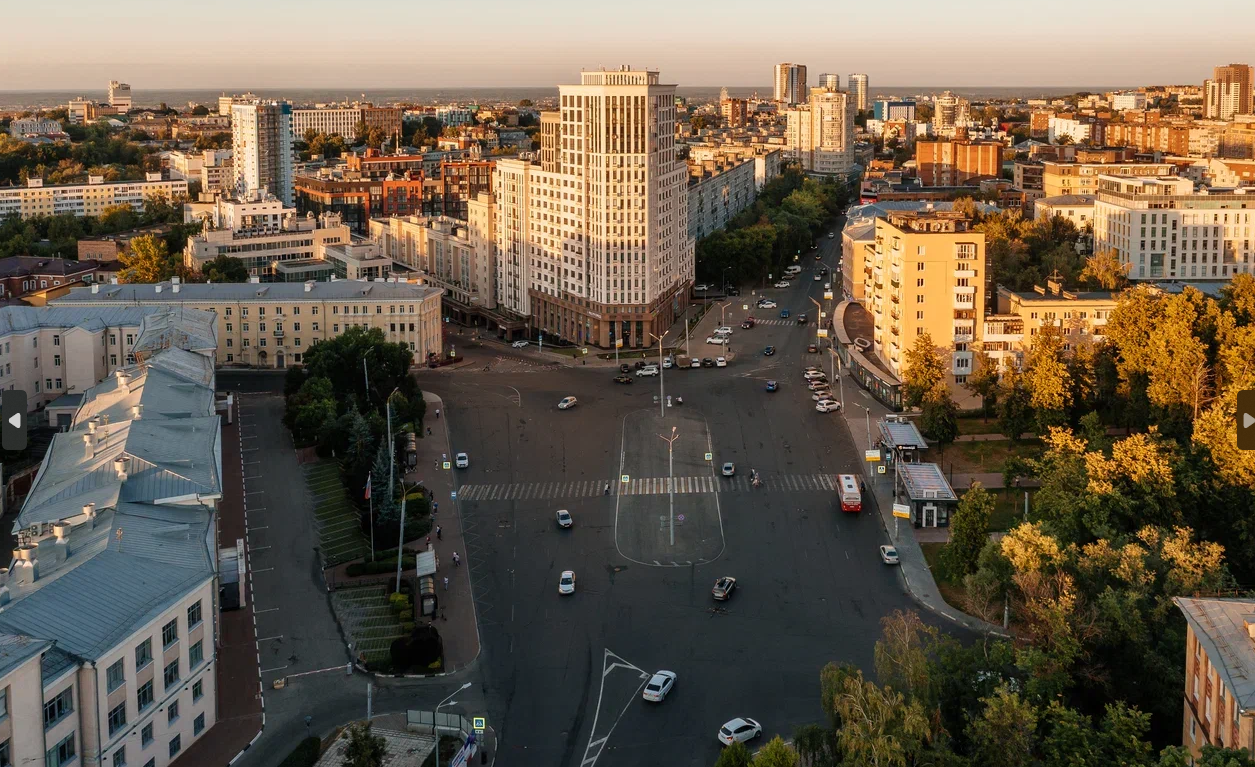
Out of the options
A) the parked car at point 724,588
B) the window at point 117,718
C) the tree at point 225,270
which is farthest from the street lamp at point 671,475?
the tree at point 225,270

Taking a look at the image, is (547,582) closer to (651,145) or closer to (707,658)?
(707,658)

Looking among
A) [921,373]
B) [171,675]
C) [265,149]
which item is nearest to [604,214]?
[921,373]

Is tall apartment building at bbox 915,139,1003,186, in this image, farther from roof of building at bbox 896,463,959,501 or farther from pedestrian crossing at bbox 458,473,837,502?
roof of building at bbox 896,463,959,501

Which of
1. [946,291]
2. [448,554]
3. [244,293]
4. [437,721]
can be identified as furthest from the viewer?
[244,293]

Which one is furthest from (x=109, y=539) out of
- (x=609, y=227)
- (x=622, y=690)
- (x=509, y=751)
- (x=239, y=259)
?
(x=239, y=259)

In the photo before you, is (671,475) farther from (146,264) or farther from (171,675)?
(146,264)

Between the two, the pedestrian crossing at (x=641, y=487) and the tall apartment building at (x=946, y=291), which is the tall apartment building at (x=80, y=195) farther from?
the tall apartment building at (x=946, y=291)
